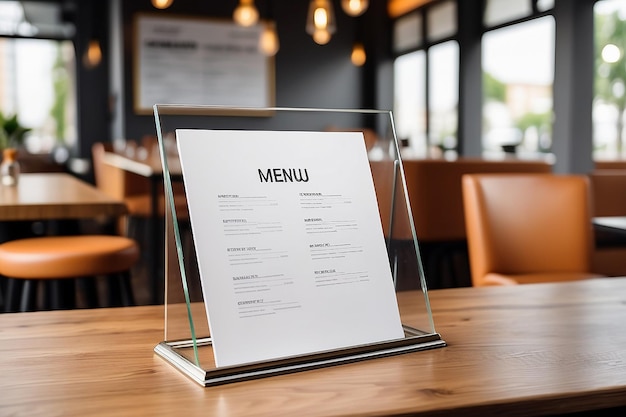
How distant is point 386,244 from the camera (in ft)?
2.65

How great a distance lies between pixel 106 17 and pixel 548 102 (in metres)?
6.07

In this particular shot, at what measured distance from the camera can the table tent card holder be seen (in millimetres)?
676

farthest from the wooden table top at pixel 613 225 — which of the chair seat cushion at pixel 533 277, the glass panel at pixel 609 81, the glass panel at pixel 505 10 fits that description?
the glass panel at pixel 505 10

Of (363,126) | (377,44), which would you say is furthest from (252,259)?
(377,44)

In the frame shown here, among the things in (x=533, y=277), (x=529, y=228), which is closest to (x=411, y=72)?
(x=529, y=228)

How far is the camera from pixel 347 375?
2.19ft

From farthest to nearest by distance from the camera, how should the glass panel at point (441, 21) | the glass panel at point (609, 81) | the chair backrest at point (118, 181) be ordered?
the glass panel at point (441, 21) → the glass panel at point (609, 81) → the chair backrest at point (118, 181)

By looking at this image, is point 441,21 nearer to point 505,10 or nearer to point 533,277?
point 505,10

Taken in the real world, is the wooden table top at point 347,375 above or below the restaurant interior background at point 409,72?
below

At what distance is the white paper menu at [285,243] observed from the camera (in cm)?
68

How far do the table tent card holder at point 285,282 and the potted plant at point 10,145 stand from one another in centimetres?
263

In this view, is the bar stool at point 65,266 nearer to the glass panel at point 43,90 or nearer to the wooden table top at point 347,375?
the wooden table top at point 347,375

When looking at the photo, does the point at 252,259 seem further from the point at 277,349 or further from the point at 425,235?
the point at 425,235

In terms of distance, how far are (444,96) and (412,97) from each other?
0.92 metres
